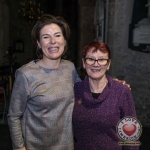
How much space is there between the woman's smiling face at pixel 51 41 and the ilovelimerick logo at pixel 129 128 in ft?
2.08

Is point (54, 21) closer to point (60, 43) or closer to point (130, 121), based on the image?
point (60, 43)

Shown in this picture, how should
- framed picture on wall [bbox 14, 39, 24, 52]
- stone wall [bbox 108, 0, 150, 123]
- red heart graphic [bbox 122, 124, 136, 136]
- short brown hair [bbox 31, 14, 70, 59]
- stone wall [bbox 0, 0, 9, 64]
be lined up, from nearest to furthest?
red heart graphic [bbox 122, 124, 136, 136], short brown hair [bbox 31, 14, 70, 59], stone wall [bbox 108, 0, 150, 123], stone wall [bbox 0, 0, 9, 64], framed picture on wall [bbox 14, 39, 24, 52]

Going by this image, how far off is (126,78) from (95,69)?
303 centimetres

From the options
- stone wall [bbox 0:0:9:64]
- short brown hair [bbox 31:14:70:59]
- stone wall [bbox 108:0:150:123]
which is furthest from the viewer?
stone wall [bbox 0:0:9:64]

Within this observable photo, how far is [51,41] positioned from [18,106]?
488mm

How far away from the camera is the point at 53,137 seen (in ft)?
5.11

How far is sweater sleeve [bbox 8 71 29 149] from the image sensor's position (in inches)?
58.4

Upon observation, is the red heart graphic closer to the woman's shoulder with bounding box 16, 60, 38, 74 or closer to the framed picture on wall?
the woman's shoulder with bounding box 16, 60, 38, 74

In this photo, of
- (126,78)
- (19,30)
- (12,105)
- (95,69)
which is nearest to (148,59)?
(126,78)

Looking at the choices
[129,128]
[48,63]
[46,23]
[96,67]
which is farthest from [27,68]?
[129,128]

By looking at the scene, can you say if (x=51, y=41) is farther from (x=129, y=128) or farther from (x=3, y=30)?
(x=3, y=30)

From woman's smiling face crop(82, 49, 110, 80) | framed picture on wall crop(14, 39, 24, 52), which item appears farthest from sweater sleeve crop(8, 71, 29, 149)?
framed picture on wall crop(14, 39, 24, 52)

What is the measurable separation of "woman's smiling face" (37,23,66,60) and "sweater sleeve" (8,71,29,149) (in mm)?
244

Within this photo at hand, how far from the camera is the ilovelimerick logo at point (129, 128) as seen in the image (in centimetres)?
147
